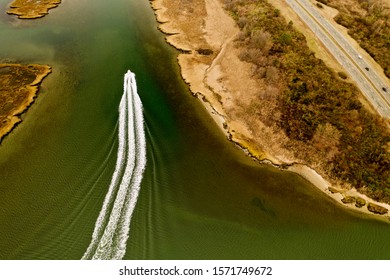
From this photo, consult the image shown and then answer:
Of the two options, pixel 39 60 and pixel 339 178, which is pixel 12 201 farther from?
pixel 339 178

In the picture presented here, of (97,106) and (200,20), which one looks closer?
(97,106)

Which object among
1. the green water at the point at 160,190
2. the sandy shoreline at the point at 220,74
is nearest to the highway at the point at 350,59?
the sandy shoreline at the point at 220,74

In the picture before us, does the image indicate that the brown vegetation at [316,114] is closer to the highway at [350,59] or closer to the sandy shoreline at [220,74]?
the sandy shoreline at [220,74]

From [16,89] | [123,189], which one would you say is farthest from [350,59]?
[16,89]

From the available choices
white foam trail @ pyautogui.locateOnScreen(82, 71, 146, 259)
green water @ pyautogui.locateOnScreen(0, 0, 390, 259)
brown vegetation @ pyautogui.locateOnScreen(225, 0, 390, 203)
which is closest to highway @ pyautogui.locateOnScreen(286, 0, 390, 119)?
brown vegetation @ pyautogui.locateOnScreen(225, 0, 390, 203)

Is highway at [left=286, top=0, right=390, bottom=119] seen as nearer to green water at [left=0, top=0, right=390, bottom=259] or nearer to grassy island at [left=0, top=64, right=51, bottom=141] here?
green water at [left=0, top=0, right=390, bottom=259]

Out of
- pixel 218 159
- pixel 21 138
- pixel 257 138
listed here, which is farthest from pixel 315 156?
pixel 21 138
